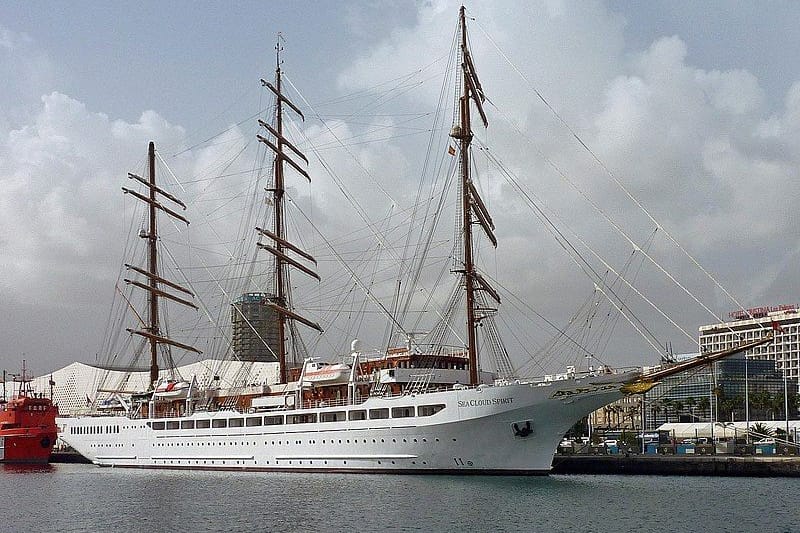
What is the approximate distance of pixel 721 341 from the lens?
19750cm

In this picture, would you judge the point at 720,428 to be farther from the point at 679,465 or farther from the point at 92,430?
the point at 92,430

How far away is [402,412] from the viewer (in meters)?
47.0

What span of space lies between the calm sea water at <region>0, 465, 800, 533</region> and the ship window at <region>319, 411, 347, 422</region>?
→ 3136 mm

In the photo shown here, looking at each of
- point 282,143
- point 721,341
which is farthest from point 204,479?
point 721,341

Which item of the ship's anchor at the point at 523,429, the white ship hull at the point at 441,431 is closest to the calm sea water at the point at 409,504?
the white ship hull at the point at 441,431

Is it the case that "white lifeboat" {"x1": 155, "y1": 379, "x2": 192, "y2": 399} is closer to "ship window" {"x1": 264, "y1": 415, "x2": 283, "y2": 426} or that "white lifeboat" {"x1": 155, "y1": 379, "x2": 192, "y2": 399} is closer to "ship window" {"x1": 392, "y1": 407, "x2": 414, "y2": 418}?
"ship window" {"x1": 264, "y1": 415, "x2": 283, "y2": 426}

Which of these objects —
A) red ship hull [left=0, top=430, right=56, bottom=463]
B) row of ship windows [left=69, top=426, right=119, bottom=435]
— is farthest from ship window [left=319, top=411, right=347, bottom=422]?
red ship hull [left=0, top=430, right=56, bottom=463]

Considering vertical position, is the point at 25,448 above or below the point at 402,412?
below

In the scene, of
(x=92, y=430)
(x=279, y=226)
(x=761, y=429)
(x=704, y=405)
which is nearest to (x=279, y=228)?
(x=279, y=226)

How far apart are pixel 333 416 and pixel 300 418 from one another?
255 centimetres

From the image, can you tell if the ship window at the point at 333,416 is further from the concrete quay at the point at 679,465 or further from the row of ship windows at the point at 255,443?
the concrete quay at the point at 679,465

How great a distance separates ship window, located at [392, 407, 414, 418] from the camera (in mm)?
46719

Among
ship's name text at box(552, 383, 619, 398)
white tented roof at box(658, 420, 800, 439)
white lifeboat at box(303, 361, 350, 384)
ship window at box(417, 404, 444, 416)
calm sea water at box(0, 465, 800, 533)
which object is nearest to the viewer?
calm sea water at box(0, 465, 800, 533)

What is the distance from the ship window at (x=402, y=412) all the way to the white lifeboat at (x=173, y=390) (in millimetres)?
20719
